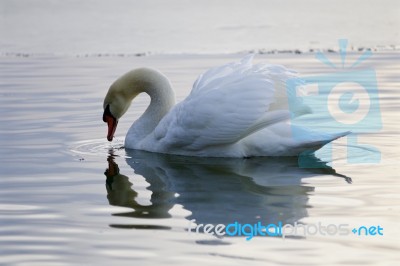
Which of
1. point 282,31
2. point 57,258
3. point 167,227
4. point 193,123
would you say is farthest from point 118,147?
point 282,31

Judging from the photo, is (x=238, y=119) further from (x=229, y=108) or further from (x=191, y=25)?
(x=191, y=25)

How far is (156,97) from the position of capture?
9430mm

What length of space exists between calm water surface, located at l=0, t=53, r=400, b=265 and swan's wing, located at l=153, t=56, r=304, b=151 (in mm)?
245

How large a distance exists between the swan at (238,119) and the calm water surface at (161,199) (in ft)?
0.45

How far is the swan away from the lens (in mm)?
8047

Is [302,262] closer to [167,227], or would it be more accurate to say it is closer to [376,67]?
[167,227]

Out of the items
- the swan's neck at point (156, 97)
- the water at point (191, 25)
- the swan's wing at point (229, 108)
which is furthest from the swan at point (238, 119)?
the water at point (191, 25)

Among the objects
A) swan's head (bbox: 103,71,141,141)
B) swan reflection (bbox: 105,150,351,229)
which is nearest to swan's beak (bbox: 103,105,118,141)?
swan's head (bbox: 103,71,141,141)

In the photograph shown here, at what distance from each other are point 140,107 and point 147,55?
13.6 ft

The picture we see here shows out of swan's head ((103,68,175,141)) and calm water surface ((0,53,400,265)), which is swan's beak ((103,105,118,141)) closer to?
swan's head ((103,68,175,141))

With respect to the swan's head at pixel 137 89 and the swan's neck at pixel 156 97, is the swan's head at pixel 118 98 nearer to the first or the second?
the swan's head at pixel 137 89

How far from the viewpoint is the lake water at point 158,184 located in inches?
213

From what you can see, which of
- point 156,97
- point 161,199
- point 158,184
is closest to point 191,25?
point 156,97

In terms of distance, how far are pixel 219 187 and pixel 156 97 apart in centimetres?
244
